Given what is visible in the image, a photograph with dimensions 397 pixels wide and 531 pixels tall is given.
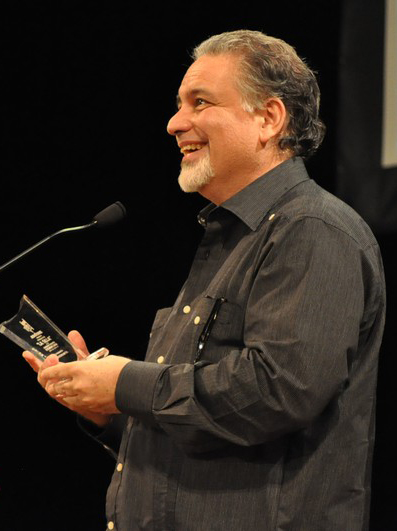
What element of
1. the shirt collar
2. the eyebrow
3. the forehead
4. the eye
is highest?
the forehead

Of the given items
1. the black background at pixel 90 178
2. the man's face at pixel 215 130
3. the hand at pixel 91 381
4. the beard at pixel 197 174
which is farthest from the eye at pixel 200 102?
the black background at pixel 90 178

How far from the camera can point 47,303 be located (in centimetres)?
329

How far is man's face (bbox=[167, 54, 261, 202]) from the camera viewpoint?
191cm

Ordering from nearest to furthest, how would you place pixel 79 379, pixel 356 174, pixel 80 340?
1. pixel 79 379
2. pixel 80 340
3. pixel 356 174

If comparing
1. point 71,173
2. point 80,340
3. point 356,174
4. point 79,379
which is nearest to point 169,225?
point 71,173

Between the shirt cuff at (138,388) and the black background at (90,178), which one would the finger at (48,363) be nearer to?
the shirt cuff at (138,388)

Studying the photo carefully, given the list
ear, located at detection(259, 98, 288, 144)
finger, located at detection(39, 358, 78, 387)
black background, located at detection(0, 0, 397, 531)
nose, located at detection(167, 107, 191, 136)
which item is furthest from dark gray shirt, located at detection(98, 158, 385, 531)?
black background, located at detection(0, 0, 397, 531)

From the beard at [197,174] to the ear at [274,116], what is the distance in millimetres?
149

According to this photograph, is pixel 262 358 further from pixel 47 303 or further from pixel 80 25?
pixel 80 25

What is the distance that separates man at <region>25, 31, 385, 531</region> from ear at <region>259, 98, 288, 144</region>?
0.34 ft

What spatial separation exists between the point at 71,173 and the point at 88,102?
0.28 metres

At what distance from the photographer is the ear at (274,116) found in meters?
1.93

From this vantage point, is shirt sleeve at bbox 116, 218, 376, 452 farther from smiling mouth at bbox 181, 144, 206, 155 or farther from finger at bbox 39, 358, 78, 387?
smiling mouth at bbox 181, 144, 206, 155

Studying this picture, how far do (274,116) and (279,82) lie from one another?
8 cm
